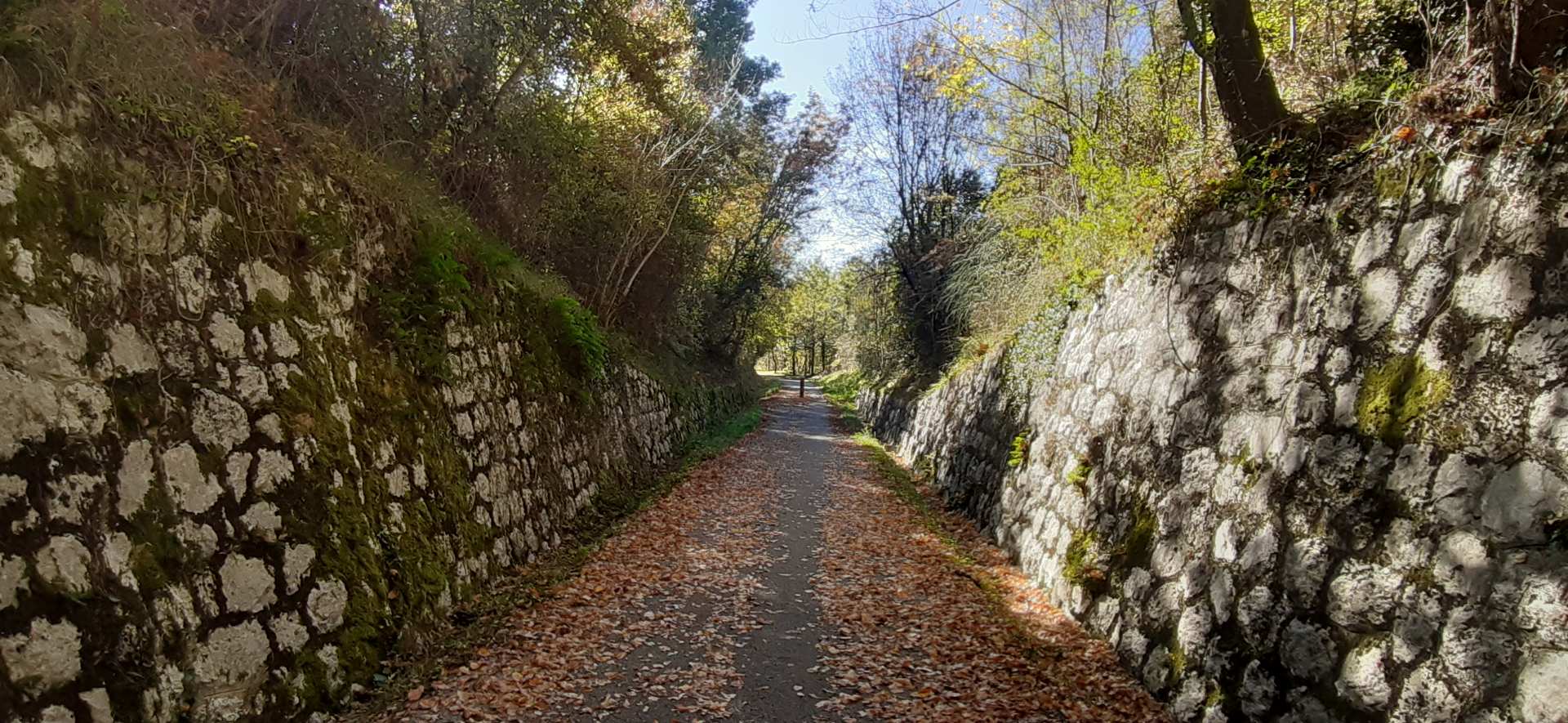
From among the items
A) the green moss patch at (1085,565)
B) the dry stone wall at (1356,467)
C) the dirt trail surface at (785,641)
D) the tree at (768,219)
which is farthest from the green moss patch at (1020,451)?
the tree at (768,219)

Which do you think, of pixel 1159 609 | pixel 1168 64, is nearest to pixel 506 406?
pixel 1159 609

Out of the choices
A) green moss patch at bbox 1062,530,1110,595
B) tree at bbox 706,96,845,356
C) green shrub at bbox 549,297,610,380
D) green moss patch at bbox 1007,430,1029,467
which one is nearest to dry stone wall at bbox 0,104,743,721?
green shrub at bbox 549,297,610,380

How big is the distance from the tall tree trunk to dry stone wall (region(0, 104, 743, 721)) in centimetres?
599

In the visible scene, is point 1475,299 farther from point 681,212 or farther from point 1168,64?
point 681,212

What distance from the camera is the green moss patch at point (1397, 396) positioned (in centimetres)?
312

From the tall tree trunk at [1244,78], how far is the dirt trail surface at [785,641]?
3.61 m

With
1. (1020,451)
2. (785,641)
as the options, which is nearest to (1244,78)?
(1020,451)

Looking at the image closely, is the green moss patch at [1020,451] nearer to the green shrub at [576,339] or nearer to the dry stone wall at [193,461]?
the green shrub at [576,339]

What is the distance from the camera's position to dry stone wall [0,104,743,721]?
262 centimetres

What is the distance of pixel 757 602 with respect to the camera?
579cm

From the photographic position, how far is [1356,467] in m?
3.38

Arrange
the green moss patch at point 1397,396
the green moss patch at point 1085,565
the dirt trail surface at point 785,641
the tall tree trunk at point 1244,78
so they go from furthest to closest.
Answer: the green moss patch at point 1085,565
the tall tree trunk at point 1244,78
the dirt trail surface at point 785,641
the green moss patch at point 1397,396

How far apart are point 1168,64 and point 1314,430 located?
610 cm

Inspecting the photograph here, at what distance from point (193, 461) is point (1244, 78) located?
20.9ft
